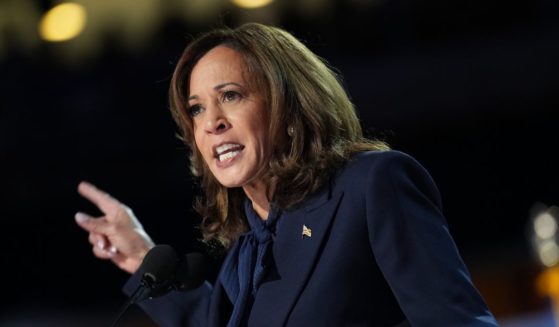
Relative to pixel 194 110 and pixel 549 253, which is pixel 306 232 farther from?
pixel 549 253

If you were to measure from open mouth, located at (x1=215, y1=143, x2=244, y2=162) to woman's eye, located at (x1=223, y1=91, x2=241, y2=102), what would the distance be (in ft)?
0.30

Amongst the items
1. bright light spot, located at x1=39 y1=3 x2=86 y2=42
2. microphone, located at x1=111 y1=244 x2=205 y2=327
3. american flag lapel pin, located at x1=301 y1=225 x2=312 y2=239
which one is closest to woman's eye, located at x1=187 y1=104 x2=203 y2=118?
microphone, located at x1=111 y1=244 x2=205 y2=327

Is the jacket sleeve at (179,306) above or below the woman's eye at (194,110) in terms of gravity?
below

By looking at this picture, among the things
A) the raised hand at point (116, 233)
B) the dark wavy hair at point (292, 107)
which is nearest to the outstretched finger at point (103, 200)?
the raised hand at point (116, 233)

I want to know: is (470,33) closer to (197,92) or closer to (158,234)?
(158,234)

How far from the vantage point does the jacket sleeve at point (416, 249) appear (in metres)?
1.54

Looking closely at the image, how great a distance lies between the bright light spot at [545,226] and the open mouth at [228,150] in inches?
117

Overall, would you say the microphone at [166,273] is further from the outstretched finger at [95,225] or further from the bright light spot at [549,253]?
the bright light spot at [549,253]

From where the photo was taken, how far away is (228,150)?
1926 millimetres

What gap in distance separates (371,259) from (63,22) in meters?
3.75

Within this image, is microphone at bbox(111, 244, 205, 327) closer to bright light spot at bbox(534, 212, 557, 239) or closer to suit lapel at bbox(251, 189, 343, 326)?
suit lapel at bbox(251, 189, 343, 326)

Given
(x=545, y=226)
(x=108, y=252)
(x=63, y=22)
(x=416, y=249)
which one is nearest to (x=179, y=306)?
(x=108, y=252)

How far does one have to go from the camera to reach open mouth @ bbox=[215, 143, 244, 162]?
1.92 meters

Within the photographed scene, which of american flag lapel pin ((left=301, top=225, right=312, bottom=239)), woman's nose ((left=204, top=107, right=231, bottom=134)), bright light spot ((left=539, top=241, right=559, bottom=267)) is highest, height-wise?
woman's nose ((left=204, top=107, right=231, bottom=134))
